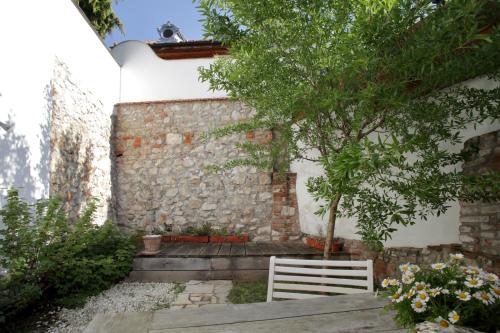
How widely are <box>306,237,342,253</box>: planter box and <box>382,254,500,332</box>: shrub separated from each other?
118 inches

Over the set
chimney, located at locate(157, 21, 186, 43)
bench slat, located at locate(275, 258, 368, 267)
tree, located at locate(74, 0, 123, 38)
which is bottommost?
bench slat, located at locate(275, 258, 368, 267)

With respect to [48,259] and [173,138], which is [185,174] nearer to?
[173,138]

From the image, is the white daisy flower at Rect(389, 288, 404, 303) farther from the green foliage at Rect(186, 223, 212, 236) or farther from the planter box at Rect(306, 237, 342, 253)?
the green foliage at Rect(186, 223, 212, 236)

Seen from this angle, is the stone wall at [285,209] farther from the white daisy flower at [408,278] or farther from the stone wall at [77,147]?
the white daisy flower at [408,278]

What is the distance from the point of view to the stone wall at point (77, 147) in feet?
12.5

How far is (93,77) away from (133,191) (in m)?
1.96

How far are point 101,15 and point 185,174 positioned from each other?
165 inches

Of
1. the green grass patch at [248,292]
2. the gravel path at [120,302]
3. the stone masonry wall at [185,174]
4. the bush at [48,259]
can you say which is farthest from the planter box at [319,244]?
the bush at [48,259]

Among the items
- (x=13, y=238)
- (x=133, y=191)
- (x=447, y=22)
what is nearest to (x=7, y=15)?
(x=13, y=238)

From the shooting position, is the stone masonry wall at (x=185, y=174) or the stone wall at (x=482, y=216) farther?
the stone masonry wall at (x=185, y=174)

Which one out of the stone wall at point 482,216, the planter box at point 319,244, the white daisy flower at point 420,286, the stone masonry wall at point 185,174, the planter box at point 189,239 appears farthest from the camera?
the stone masonry wall at point 185,174

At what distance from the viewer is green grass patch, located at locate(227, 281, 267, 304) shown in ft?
9.89

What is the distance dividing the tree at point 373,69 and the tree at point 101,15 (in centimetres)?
544

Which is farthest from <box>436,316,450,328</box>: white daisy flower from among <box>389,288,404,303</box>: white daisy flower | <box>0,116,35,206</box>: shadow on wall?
<box>0,116,35,206</box>: shadow on wall
